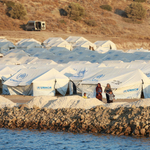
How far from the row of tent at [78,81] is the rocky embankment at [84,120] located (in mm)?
6833

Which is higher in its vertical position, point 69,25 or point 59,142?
point 69,25

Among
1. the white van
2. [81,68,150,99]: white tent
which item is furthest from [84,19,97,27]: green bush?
[81,68,150,99]: white tent

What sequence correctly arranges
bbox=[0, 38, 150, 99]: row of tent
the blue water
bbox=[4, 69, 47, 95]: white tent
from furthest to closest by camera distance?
1. bbox=[4, 69, 47, 95]: white tent
2. bbox=[0, 38, 150, 99]: row of tent
3. the blue water

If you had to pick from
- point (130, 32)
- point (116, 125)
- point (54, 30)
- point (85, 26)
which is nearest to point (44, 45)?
point (54, 30)

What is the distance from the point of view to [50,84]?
24094 millimetres

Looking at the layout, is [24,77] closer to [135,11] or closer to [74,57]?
[74,57]

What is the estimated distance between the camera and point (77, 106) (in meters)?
16.5

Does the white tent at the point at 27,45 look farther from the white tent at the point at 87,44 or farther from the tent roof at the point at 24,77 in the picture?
the tent roof at the point at 24,77

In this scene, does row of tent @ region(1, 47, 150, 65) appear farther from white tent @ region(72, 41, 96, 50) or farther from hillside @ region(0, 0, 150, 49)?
hillside @ region(0, 0, 150, 49)

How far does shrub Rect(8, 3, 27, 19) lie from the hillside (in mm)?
1106

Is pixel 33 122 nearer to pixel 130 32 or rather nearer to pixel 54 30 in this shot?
pixel 54 30

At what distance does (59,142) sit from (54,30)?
6140cm

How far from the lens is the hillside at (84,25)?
69.4 meters

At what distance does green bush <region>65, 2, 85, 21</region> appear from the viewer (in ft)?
263
